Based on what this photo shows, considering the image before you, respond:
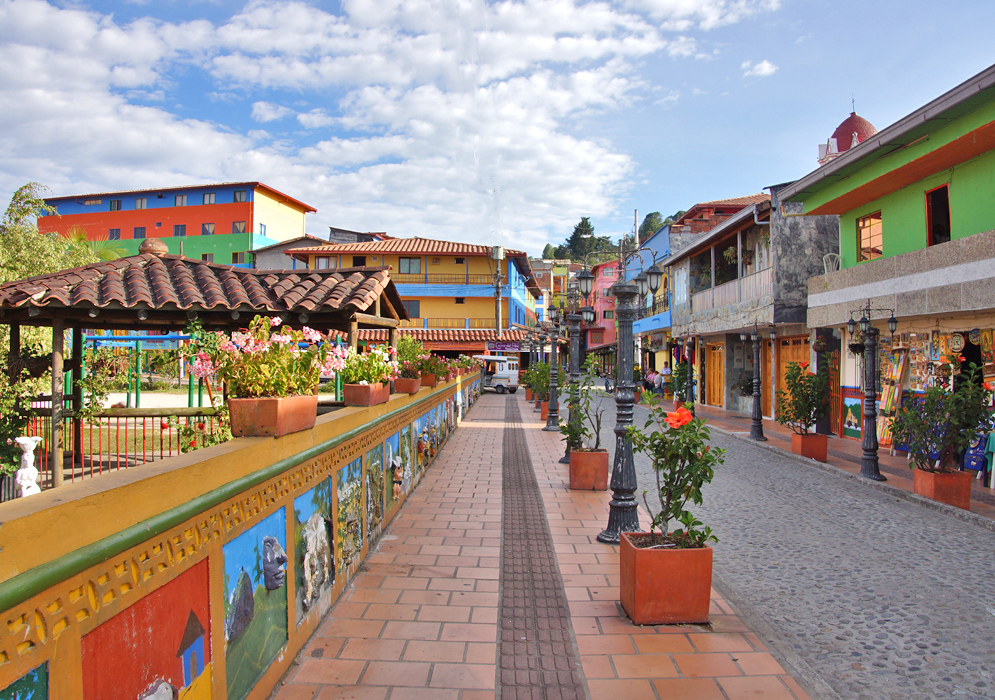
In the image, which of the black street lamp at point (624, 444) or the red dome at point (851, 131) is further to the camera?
the red dome at point (851, 131)

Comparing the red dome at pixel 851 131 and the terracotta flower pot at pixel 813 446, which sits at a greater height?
the red dome at pixel 851 131

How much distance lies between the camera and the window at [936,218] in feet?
35.0

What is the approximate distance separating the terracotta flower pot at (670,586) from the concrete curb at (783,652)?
0.39 metres

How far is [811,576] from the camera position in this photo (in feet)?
16.9

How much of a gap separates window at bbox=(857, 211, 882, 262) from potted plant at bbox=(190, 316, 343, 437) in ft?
42.0

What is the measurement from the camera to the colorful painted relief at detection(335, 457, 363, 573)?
14.5 feet

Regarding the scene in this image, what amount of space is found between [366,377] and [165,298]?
9.87 ft

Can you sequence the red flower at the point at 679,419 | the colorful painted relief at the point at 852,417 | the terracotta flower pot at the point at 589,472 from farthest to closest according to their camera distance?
the colorful painted relief at the point at 852,417
the terracotta flower pot at the point at 589,472
the red flower at the point at 679,419

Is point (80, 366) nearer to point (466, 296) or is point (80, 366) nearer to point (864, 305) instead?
point (864, 305)

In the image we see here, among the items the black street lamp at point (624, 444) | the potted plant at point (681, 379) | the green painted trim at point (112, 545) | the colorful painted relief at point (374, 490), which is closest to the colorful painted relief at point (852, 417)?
the potted plant at point (681, 379)

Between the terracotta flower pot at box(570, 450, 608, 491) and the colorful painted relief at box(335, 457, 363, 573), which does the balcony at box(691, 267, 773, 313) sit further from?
the colorful painted relief at box(335, 457, 363, 573)

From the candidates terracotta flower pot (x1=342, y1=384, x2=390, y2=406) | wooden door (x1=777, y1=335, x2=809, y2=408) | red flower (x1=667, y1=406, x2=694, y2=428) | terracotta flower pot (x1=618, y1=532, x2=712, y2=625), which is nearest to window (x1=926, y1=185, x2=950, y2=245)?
wooden door (x1=777, y1=335, x2=809, y2=408)

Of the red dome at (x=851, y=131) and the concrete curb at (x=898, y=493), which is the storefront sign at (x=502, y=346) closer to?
the red dome at (x=851, y=131)

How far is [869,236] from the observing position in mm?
13000
